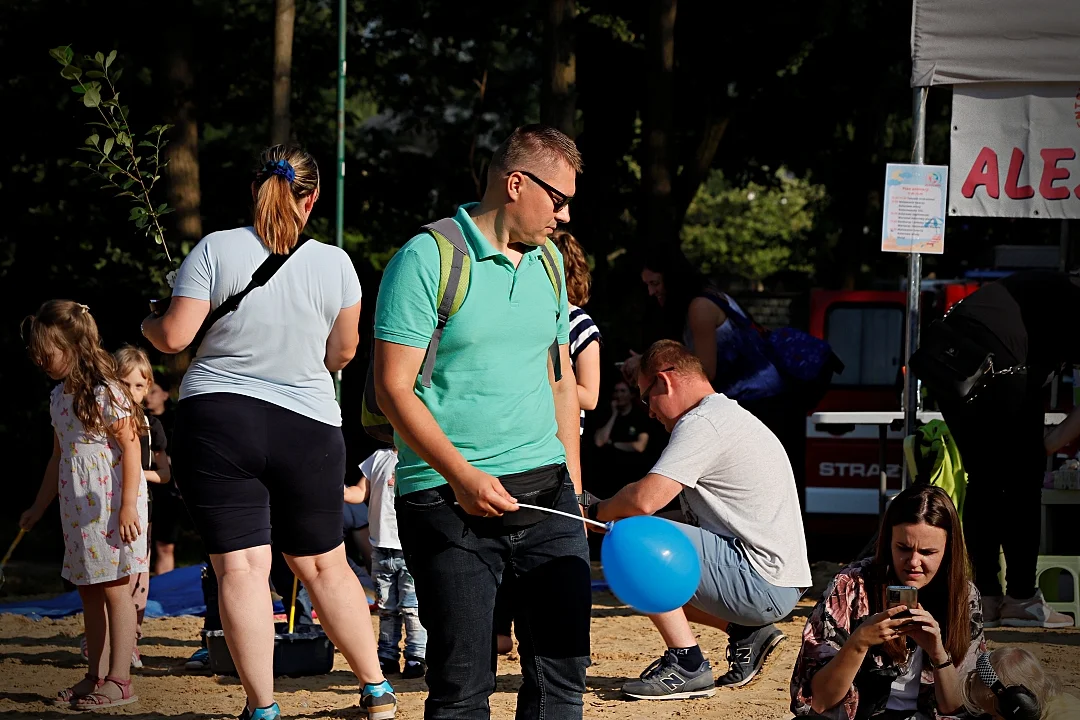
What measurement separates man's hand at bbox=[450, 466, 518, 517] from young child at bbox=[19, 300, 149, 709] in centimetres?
258

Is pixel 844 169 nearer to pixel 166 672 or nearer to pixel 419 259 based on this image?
pixel 166 672

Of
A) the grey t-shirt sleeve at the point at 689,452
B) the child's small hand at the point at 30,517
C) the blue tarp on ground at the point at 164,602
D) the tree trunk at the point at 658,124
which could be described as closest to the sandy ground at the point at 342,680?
the blue tarp on ground at the point at 164,602

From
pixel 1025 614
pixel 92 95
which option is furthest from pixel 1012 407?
pixel 92 95

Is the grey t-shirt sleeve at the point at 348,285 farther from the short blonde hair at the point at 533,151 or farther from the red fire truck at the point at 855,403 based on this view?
the red fire truck at the point at 855,403

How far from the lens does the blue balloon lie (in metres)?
3.54

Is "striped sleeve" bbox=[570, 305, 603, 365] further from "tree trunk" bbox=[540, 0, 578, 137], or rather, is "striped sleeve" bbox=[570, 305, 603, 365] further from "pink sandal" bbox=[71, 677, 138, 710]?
"tree trunk" bbox=[540, 0, 578, 137]

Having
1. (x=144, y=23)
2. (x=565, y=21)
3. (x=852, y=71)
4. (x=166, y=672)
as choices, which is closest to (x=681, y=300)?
(x=166, y=672)

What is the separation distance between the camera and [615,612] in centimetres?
770

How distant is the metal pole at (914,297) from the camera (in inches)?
283

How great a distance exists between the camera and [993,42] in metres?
7.10

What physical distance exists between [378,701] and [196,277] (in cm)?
151

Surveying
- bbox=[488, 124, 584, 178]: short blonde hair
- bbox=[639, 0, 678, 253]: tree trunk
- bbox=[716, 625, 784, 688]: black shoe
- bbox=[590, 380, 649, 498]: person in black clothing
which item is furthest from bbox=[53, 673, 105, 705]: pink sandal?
bbox=[639, 0, 678, 253]: tree trunk

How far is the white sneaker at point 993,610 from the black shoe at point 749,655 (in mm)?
1714

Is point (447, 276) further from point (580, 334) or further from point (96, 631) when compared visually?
point (96, 631)
